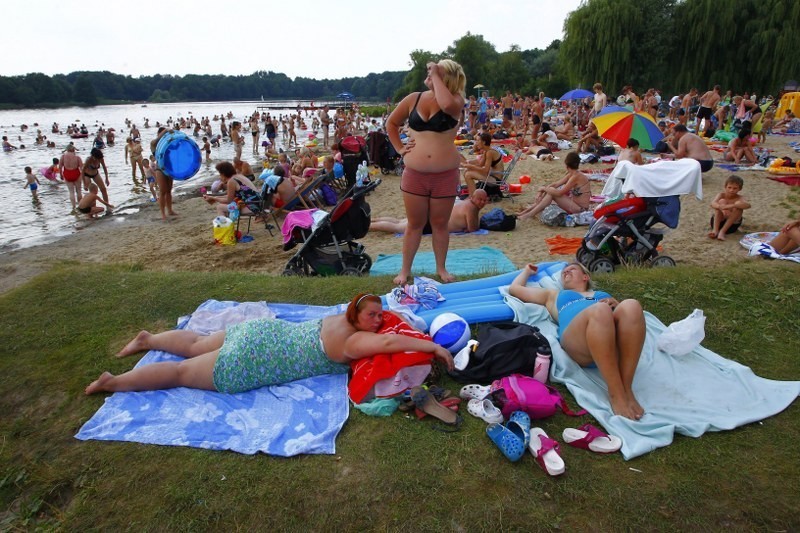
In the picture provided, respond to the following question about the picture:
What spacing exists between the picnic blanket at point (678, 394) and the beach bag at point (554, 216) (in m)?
4.41

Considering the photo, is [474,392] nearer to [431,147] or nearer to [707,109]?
[431,147]

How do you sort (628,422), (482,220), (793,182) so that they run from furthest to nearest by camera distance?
1. (793,182)
2. (482,220)
3. (628,422)

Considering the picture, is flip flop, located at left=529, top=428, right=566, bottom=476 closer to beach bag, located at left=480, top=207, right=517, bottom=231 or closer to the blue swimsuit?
the blue swimsuit

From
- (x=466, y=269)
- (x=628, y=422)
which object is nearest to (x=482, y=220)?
(x=466, y=269)

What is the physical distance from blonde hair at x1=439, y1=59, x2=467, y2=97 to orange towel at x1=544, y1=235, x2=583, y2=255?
334cm

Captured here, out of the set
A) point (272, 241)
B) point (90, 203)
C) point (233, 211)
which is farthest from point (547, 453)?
point (90, 203)

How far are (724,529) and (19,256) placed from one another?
10837 mm

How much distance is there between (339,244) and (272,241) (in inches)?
111

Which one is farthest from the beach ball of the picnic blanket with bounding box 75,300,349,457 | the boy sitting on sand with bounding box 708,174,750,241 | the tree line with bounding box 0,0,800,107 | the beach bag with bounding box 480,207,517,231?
the tree line with bounding box 0,0,800,107

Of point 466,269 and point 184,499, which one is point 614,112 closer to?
point 466,269

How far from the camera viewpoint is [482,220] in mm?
7852

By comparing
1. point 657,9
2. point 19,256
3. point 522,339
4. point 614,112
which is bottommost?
point 19,256

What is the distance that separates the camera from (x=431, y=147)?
12.7ft

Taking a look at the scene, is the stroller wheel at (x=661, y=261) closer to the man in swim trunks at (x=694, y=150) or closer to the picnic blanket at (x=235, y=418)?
the picnic blanket at (x=235, y=418)
